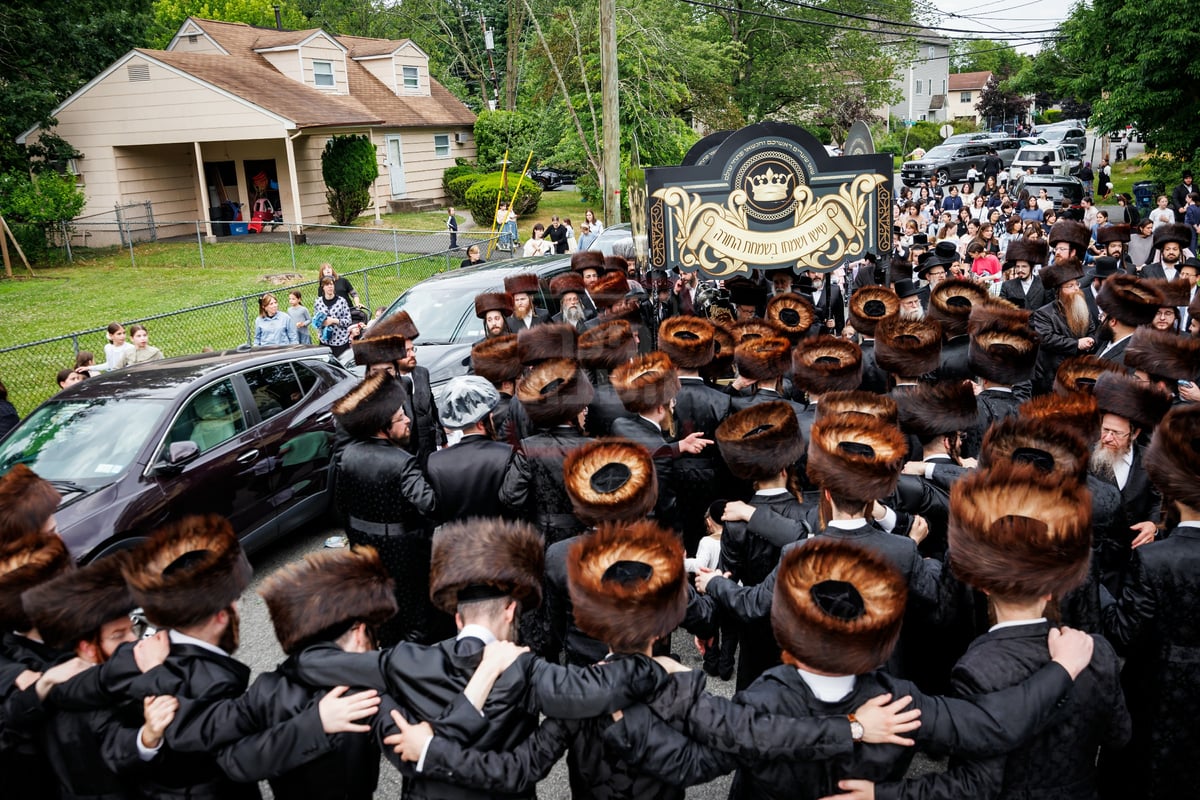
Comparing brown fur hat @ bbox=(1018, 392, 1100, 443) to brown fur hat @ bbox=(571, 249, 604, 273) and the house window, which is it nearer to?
brown fur hat @ bbox=(571, 249, 604, 273)

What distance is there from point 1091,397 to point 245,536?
19.3 feet

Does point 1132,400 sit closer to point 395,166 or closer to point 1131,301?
point 1131,301

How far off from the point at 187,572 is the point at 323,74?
32.7 metres

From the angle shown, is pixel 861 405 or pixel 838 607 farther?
pixel 861 405

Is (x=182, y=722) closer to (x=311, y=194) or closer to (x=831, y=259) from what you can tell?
(x=831, y=259)

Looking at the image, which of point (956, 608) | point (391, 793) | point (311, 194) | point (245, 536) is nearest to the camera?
point (956, 608)

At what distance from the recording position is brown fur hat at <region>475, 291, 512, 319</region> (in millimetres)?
8641

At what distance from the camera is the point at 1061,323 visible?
8.01 metres

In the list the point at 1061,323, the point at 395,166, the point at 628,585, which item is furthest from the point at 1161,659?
the point at 395,166

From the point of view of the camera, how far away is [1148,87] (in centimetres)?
2180

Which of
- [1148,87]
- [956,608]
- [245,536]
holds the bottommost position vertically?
[245,536]

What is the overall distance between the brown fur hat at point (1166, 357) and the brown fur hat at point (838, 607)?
3819 millimetres

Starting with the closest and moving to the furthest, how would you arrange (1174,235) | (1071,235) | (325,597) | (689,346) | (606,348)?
(325,597)
(689,346)
(606,348)
(1071,235)
(1174,235)

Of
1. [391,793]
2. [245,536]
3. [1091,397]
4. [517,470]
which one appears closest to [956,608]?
[1091,397]
